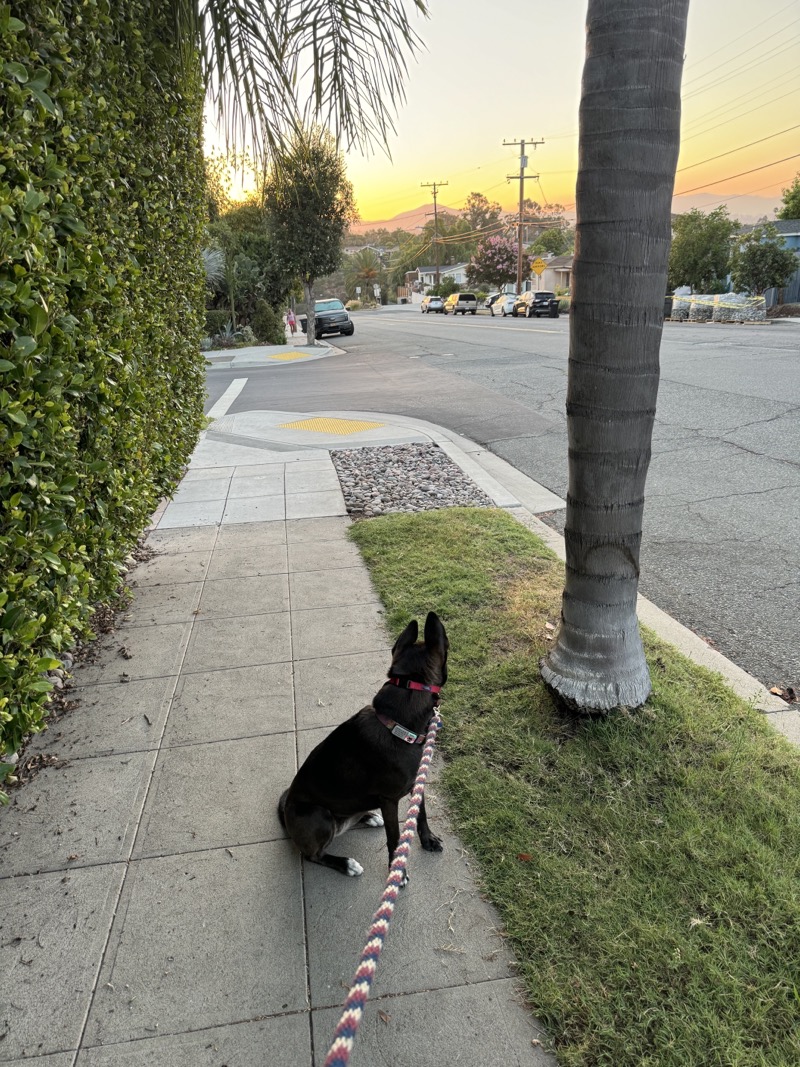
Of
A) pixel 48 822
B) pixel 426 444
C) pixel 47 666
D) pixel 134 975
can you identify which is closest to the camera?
pixel 134 975

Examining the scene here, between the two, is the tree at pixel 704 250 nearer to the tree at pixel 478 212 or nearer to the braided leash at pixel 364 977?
the braided leash at pixel 364 977

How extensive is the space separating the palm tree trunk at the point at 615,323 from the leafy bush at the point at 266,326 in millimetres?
29522

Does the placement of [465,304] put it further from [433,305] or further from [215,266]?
[215,266]

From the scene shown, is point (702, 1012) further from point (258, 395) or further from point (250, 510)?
point (258, 395)

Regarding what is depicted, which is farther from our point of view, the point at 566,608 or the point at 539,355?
the point at 539,355

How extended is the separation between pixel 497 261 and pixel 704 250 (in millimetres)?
38634

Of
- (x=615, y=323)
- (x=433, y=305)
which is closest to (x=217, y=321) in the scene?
(x=615, y=323)

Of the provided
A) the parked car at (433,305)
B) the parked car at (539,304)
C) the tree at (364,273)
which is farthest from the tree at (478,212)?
the parked car at (539,304)

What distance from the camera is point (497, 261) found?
2793 inches

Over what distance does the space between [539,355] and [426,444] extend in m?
11.1

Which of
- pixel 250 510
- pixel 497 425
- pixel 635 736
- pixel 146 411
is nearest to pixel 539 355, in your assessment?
pixel 497 425

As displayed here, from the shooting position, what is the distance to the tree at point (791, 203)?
51.4 m

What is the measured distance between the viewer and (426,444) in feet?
31.3

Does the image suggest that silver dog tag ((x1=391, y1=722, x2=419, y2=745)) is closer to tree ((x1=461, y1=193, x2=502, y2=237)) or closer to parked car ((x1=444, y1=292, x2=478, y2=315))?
parked car ((x1=444, y1=292, x2=478, y2=315))
